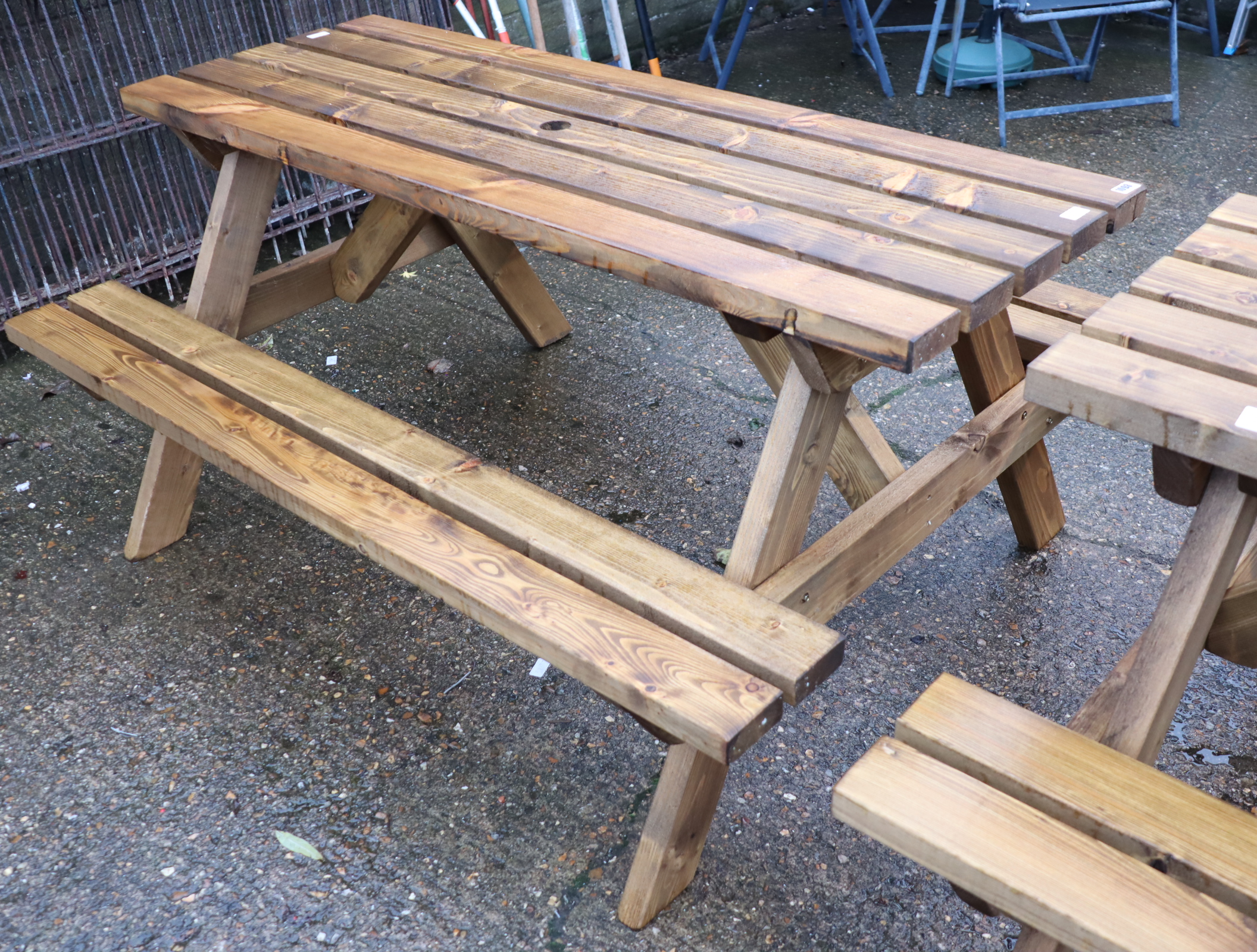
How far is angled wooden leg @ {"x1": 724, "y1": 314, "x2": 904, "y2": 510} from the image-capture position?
195 cm

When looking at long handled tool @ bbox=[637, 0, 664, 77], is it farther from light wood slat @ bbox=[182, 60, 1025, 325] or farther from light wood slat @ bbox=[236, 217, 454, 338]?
light wood slat @ bbox=[182, 60, 1025, 325]

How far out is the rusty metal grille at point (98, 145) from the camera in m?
3.04

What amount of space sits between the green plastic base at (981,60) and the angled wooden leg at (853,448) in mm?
3249

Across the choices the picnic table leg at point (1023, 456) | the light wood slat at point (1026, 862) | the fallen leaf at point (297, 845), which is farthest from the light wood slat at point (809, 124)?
the fallen leaf at point (297, 845)

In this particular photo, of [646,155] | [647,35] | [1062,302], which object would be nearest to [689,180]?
[646,155]

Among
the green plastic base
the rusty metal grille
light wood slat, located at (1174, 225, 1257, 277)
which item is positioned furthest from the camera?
the green plastic base

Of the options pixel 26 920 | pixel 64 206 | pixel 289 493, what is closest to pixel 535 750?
pixel 289 493

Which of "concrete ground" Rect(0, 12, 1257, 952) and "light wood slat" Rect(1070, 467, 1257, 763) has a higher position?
"light wood slat" Rect(1070, 467, 1257, 763)

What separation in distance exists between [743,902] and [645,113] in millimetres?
1393

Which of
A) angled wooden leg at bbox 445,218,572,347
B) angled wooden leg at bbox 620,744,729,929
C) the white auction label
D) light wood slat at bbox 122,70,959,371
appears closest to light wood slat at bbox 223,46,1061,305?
light wood slat at bbox 122,70,959,371

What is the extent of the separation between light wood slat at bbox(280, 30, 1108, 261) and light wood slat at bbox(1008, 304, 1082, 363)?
41 cm

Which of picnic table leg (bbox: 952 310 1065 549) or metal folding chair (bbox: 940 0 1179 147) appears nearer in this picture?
picnic table leg (bbox: 952 310 1065 549)

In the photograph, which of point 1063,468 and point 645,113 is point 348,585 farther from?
point 1063,468

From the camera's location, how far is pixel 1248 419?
116cm
